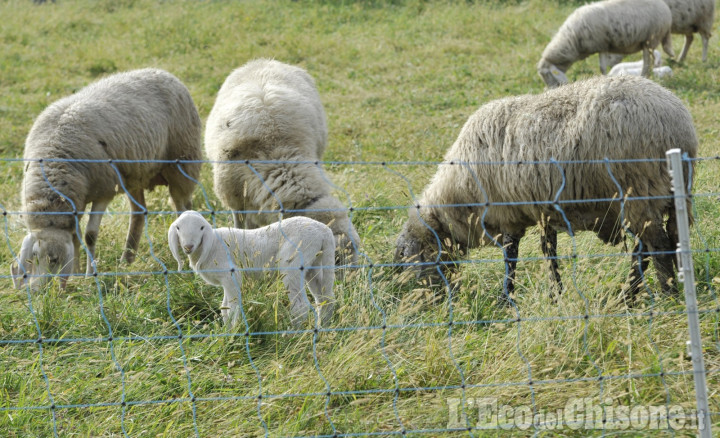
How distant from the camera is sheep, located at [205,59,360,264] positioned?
5270 mm

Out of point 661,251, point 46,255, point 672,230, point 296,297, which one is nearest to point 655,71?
point 672,230

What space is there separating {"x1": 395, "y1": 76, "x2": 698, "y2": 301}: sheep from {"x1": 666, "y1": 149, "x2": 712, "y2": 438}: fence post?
1.07 m

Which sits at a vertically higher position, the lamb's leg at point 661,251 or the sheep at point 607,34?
the sheep at point 607,34

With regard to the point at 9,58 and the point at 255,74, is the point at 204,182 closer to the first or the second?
the point at 255,74

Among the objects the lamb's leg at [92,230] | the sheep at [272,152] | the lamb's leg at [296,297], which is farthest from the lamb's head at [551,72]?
the lamb's leg at [296,297]

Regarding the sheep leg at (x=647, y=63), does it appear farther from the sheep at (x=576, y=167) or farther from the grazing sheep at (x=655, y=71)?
the sheep at (x=576, y=167)

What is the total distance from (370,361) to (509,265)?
1.53 m

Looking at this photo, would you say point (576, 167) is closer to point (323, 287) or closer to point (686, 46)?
point (323, 287)

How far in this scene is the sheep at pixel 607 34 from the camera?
11477 mm

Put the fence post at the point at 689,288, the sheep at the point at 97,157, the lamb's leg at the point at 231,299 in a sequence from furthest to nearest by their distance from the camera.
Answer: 1. the sheep at the point at 97,157
2. the lamb's leg at the point at 231,299
3. the fence post at the point at 689,288

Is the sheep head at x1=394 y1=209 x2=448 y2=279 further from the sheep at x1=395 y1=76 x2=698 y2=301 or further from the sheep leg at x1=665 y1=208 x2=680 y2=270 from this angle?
the sheep leg at x1=665 y1=208 x2=680 y2=270

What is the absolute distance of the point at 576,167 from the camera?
446cm

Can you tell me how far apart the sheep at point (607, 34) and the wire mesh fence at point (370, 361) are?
7.40m

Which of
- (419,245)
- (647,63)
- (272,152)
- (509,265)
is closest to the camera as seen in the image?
(509,265)
